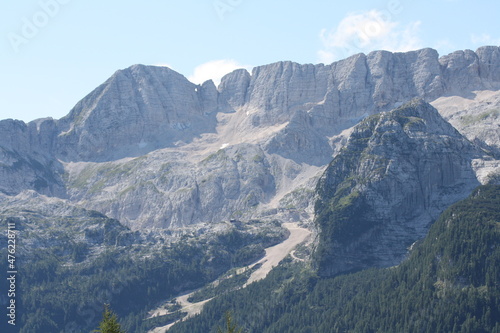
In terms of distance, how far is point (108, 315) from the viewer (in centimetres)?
8638

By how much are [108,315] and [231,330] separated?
1375 cm

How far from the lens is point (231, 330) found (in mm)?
86688
